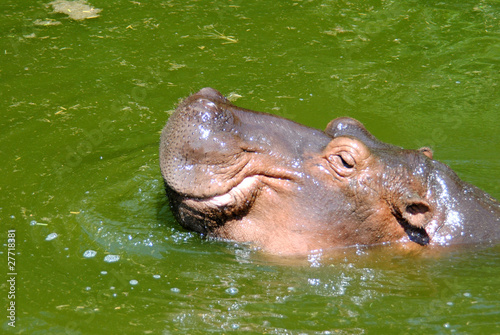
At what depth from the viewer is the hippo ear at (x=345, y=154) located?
5.62 meters

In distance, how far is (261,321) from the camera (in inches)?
205

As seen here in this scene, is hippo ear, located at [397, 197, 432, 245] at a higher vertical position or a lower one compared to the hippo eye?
lower

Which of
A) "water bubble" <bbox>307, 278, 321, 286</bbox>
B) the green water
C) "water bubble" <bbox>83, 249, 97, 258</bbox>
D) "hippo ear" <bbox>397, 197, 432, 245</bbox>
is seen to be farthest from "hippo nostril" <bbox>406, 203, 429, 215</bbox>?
"water bubble" <bbox>83, 249, 97, 258</bbox>

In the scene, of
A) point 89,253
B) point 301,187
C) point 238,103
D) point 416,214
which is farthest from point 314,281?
point 238,103

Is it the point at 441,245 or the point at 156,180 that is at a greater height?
the point at 441,245

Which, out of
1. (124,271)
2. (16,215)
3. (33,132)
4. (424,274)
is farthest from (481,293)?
(33,132)

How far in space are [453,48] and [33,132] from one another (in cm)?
644

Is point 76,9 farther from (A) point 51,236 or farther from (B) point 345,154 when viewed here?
(B) point 345,154

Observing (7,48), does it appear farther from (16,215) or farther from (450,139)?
(450,139)

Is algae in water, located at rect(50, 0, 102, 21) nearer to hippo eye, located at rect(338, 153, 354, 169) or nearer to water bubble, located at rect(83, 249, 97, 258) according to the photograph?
water bubble, located at rect(83, 249, 97, 258)

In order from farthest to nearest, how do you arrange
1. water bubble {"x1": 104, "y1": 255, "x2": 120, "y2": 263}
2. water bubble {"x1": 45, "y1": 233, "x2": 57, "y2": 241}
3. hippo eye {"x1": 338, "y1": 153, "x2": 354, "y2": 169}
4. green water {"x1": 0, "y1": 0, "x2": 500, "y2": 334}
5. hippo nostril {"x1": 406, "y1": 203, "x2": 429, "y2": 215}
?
water bubble {"x1": 45, "y1": 233, "x2": 57, "y2": 241} → water bubble {"x1": 104, "y1": 255, "x2": 120, "y2": 263} → hippo nostril {"x1": 406, "y1": 203, "x2": 429, "y2": 215} → hippo eye {"x1": 338, "y1": 153, "x2": 354, "y2": 169} → green water {"x1": 0, "y1": 0, "x2": 500, "y2": 334}

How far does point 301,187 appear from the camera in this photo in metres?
5.68

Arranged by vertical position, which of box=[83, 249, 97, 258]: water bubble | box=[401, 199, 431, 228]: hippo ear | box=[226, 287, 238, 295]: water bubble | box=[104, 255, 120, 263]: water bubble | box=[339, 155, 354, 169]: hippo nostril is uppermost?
box=[339, 155, 354, 169]: hippo nostril

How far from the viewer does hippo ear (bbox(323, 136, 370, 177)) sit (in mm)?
5621
